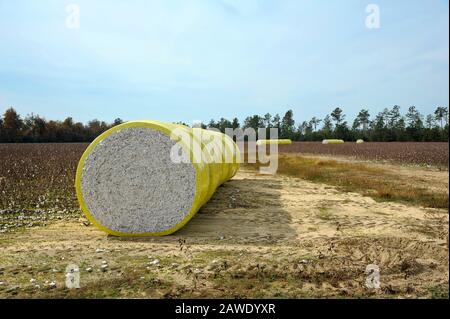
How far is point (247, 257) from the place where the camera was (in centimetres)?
A: 622

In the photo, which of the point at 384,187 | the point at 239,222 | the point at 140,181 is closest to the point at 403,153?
the point at 384,187

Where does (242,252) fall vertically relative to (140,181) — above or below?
below

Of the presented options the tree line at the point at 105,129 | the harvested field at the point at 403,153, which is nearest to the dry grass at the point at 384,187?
the harvested field at the point at 403,153

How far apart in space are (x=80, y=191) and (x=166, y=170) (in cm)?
183

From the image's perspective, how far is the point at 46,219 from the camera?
29.5ft

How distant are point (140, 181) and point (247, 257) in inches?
109

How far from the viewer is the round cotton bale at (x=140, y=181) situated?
24.8 feet

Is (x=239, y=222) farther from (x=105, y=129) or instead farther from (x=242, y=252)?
(x=105, y=129)

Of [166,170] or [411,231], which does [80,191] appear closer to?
[166,170]

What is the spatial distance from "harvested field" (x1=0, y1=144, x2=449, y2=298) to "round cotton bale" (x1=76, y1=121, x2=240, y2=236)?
376mm

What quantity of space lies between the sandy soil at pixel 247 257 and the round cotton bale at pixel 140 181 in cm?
38

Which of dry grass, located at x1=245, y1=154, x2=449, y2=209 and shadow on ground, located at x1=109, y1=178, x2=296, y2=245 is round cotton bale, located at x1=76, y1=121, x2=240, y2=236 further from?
dry grass, located at x1=245, y1=154, x2=449, y2=209

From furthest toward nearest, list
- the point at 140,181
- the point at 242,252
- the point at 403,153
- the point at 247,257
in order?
the point at 403,153 → the point at 140,181 → the point at 242,252 → the point at 247,257

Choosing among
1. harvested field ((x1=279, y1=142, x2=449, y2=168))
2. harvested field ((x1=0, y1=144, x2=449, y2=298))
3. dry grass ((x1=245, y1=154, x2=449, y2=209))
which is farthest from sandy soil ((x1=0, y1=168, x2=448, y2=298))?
harvested field ((x1=279, y1=142, x2=449, y2=168))
